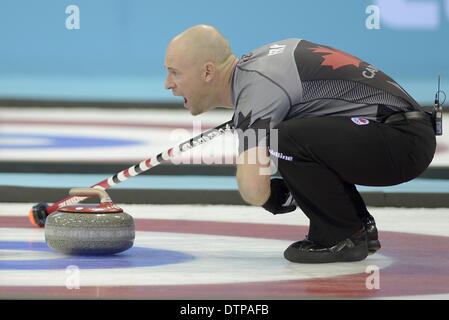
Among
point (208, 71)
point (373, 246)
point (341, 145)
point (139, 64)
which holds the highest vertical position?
point (208, 71)

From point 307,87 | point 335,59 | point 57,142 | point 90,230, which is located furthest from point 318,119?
point 57,142

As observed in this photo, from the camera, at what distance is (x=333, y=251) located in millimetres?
4309

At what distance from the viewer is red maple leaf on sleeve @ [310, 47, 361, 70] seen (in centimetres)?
429

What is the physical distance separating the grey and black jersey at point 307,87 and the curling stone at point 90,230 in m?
0.68

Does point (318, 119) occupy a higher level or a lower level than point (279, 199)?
higher

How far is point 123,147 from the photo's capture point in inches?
328

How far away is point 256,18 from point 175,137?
1.04 metres

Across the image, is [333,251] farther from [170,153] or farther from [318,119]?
[170,153]

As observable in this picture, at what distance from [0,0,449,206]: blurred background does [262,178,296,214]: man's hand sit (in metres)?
2.98

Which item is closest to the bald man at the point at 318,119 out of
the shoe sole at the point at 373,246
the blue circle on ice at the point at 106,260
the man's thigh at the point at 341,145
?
the man's thigh at the point at 341,145

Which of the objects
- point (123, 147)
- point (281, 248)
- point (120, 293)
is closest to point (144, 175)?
point (123, 147)

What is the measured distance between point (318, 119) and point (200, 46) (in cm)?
52

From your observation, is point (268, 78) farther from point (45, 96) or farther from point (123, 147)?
point (45, 96)

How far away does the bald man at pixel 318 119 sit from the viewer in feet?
13.7
